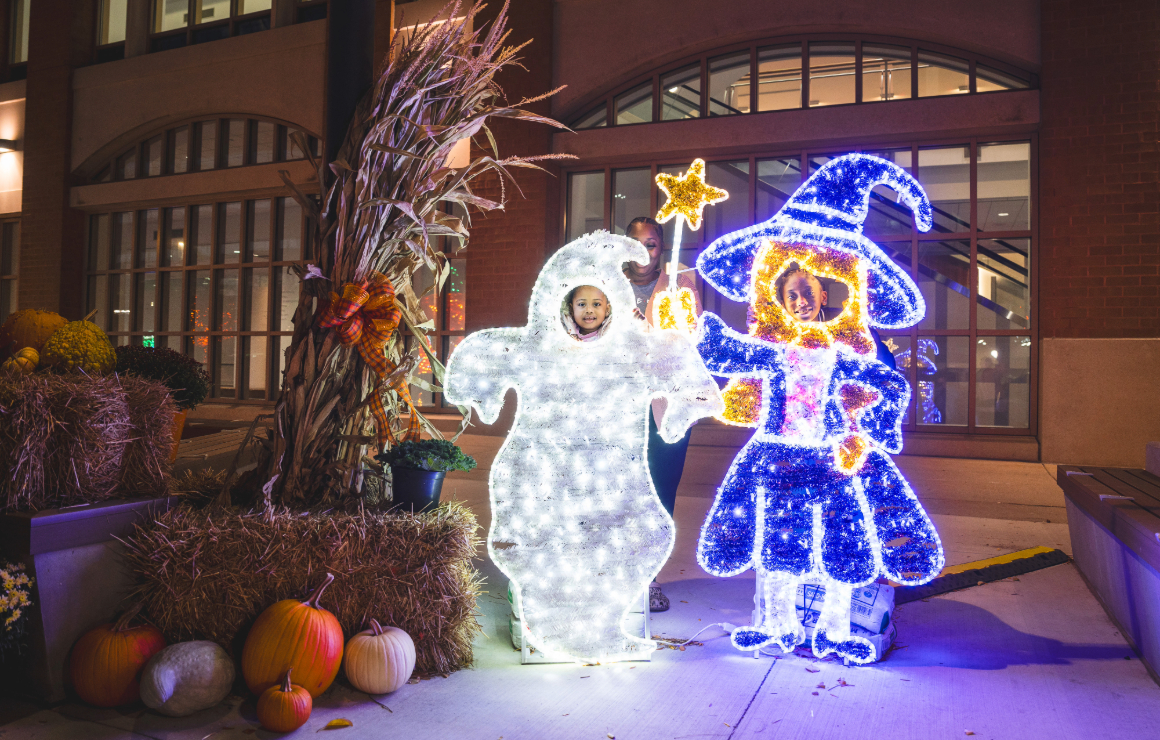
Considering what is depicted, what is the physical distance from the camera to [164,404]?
9.37 ft

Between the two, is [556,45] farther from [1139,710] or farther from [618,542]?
[1139,710]

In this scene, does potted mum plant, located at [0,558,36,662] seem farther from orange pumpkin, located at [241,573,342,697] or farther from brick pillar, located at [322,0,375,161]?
brick pillar, located at [322,0,375,161]

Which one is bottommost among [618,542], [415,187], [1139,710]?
[1139,710]

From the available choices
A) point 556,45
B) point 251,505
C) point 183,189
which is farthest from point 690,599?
point 183,189

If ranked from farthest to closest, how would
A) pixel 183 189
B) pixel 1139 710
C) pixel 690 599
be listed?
pixel 183 189 → pixel 690 599 → pixel 1139 710

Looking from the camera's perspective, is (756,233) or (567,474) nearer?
(567,474)

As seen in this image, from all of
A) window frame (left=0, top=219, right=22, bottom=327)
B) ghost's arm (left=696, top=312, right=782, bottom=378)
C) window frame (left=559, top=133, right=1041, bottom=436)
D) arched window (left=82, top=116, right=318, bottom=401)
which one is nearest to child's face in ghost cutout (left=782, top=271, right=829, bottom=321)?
ghost's arm (left=696, top=312, right=782, bottom=378)

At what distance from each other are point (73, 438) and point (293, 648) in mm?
1046

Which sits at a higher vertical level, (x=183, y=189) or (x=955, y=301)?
(x=183, y=189)

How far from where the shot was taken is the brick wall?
250 inches

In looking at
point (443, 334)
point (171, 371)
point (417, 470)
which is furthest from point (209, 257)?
point (417, 470)

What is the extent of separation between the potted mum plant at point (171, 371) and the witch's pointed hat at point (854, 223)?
2406 millimetres

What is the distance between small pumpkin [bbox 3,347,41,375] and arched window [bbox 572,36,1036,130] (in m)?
6.40

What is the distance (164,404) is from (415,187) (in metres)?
1.28
